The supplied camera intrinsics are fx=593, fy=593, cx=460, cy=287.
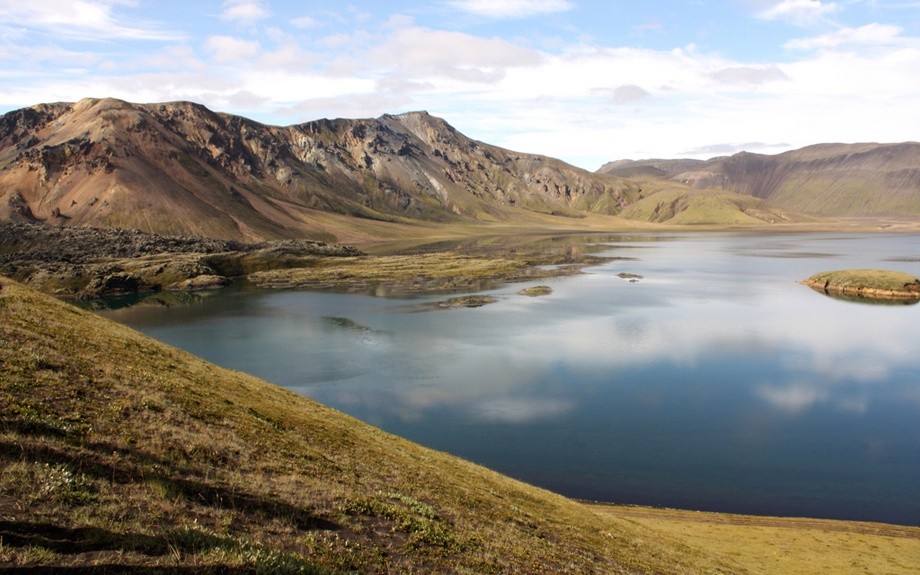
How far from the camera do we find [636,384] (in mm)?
74438

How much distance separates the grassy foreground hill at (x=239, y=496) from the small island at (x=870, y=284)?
133 metres

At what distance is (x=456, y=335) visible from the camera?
10338cm

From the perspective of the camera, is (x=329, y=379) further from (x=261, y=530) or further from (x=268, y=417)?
(x=261, y=530)

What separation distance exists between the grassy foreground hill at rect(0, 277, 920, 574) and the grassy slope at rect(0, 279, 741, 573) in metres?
0.07

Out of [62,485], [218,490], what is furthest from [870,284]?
[62,485]

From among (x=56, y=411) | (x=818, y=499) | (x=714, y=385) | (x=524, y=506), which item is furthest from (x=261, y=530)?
(x=714, y=385)

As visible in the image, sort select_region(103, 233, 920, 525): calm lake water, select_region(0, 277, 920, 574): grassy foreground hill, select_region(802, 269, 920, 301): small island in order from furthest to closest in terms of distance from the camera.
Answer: select_region(802, 269, 920, 301): small island < select_region(103, 233, 920, 525): calm lake water < select_region(0, 277, 920, 574): grassy foreground hill

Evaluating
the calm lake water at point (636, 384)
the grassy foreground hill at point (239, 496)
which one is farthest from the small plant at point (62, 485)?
the calm lake water at point (636, 384)

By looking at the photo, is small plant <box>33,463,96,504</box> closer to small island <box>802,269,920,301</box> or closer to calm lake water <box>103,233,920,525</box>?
calm lake water <box>103,233,920,525</box>

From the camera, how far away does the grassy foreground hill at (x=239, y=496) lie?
13555mm

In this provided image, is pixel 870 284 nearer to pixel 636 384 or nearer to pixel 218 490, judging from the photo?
pixel 636 384

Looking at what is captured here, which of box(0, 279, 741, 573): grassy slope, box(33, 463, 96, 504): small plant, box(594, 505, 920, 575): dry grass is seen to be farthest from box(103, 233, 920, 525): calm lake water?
box(33, 463, 96, 504): small plant

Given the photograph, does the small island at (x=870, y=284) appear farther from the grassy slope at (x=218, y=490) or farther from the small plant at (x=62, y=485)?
the small plant at (x=62, y=485)

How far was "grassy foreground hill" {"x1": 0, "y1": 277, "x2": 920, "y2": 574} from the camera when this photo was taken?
13555mm
